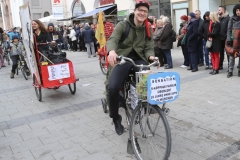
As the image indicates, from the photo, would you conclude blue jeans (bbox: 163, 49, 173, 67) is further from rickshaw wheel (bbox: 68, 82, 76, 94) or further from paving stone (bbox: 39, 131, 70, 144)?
paving stone (bbox: 39, 131, 70, 144)

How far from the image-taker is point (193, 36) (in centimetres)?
803


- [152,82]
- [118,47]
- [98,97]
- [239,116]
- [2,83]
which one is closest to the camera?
[152,82]

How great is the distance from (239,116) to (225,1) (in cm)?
1053

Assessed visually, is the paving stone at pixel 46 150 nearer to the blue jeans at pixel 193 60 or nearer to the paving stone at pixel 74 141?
the paving stone at pixel 74 141

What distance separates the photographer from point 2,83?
9055 millimetres

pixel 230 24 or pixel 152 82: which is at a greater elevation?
pixel 230 24

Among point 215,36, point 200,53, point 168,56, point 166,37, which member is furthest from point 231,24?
point 168,56

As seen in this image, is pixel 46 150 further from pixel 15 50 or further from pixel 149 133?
pixel 15 50

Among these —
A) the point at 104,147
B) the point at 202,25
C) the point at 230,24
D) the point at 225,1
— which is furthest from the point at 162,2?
the point at 104,147

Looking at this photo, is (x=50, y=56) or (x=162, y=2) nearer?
(x=50, y=56)

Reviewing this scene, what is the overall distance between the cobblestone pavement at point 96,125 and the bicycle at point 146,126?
0.25 meters

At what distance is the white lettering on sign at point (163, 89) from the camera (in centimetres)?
262

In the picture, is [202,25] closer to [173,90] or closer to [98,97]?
[98,97]

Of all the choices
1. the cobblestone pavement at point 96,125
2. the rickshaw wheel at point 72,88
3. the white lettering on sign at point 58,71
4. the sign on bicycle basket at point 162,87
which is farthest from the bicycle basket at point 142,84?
the rickshaw wheel at point 72,88
